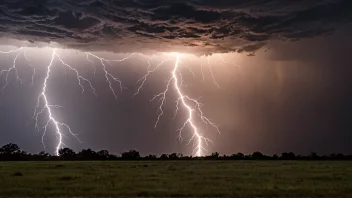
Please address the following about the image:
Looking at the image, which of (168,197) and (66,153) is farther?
(66,153)

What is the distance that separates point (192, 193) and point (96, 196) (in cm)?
413

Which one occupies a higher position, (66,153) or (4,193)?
(66,153)

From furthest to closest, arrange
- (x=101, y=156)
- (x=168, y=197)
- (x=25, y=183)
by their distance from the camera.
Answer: (x=101, y=156), (x=25, y=183), (x=168, y=197)

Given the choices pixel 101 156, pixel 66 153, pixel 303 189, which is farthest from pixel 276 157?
pixel 303 189

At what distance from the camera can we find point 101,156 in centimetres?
11400

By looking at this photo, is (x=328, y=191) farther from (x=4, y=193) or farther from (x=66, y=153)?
(x=66, y=153)

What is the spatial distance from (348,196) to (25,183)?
1668 centimetres

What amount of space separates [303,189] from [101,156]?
9422cm

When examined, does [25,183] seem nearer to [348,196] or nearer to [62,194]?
[62,194]

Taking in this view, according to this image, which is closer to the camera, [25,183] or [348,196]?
[348,196]

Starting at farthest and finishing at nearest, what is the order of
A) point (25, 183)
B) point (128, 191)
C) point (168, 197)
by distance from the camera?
point (25, 183) → point (128, 191) → point (168, 197)

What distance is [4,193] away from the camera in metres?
21.8

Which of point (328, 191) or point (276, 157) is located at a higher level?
point (276, 157)

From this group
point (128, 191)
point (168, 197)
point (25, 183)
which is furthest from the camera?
point (25, 183)
